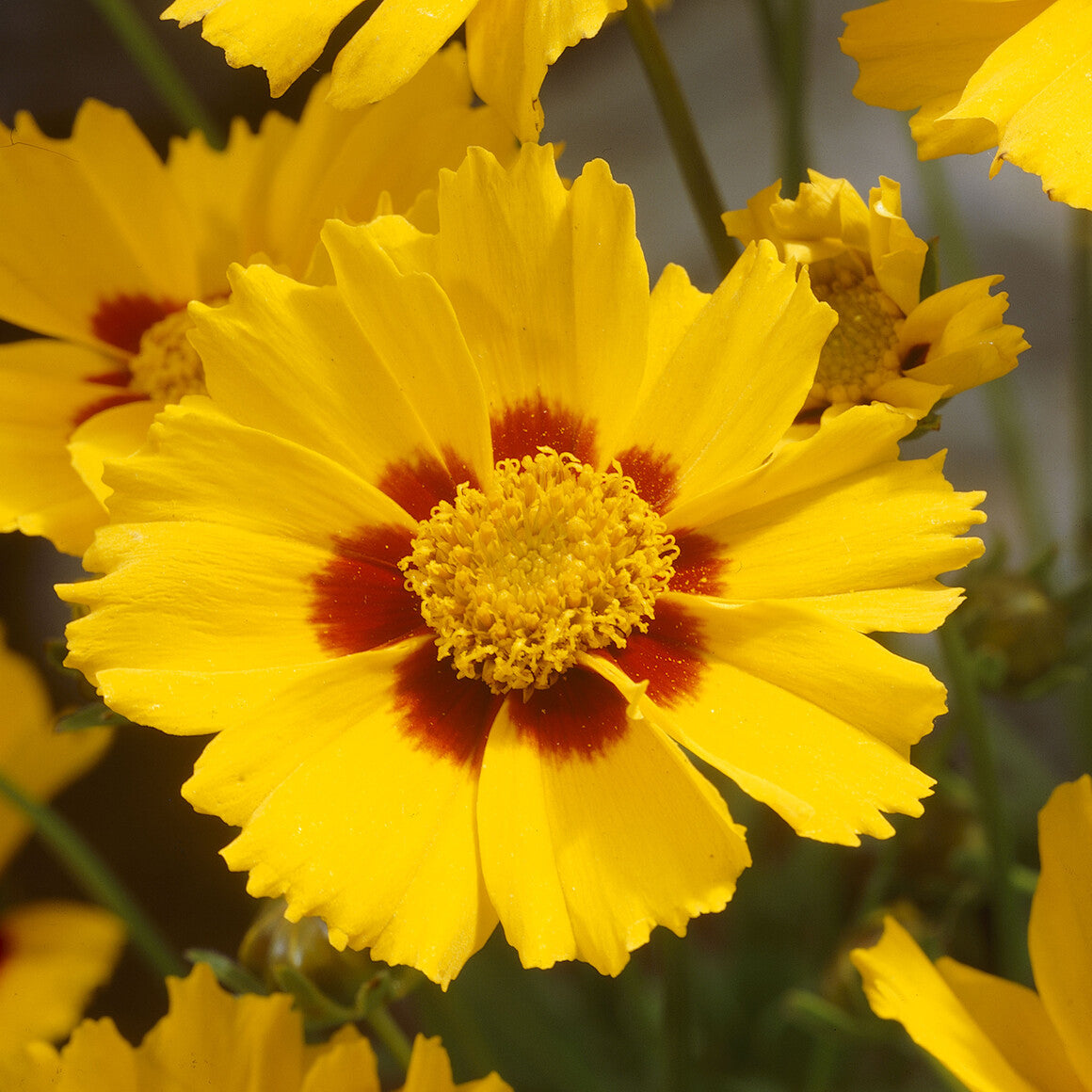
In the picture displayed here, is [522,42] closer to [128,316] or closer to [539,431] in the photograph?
[539,431]

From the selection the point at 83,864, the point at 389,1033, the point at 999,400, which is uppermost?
the point at 83,864

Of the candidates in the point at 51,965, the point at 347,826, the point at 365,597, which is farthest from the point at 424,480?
the point at 51,965

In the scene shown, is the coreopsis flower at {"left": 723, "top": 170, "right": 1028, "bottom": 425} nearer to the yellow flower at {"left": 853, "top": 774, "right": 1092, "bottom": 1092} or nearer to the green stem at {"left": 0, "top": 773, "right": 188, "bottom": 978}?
the yellow flower at {"left": 853, "top": 774, "right": 1092, "bottom": 1092}

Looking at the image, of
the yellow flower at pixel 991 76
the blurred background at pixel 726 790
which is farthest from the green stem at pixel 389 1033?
the yellow flower at pixel 991 76

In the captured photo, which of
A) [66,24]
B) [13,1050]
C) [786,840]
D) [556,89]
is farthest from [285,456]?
[556,89]

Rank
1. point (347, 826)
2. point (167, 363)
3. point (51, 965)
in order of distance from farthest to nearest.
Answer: point (51, 965)
point (167, 363)
point (347, 826)

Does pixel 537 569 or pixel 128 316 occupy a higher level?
pixel 128 316

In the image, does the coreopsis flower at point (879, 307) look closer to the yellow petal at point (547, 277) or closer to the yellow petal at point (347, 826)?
the yellow petal at point (547, 277)
